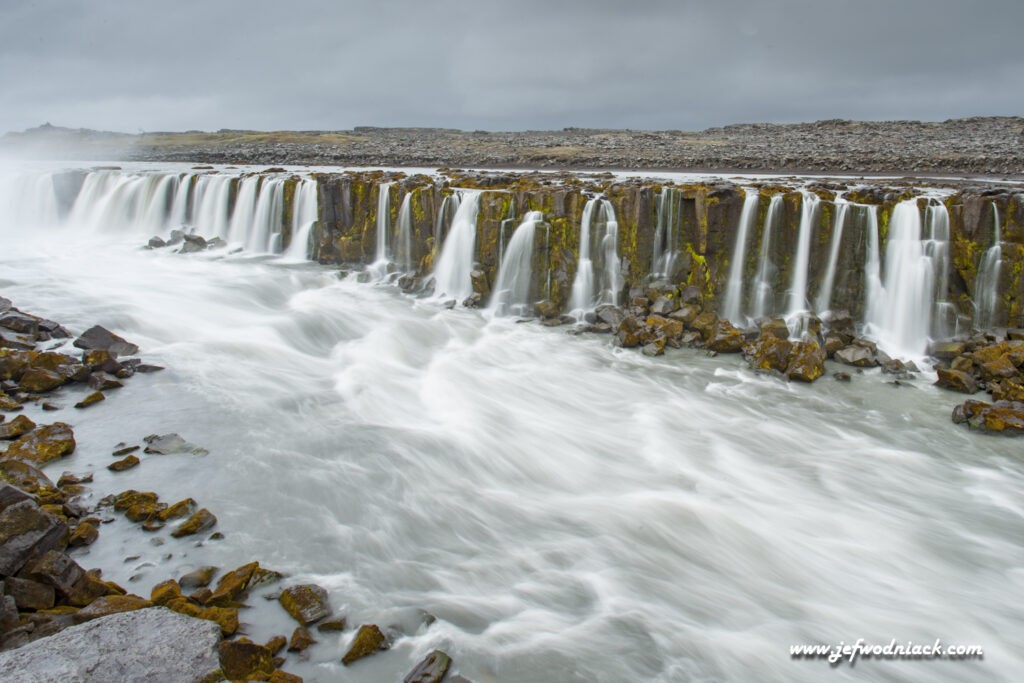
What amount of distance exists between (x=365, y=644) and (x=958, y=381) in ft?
37.5

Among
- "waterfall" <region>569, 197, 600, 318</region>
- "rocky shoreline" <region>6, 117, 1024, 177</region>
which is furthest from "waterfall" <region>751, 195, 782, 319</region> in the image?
"rocky shoreline" <region>6, 117, 1024, 177</region>

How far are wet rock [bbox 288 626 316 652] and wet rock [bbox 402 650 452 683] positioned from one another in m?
0.88

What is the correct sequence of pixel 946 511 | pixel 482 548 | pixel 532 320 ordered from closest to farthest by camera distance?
pixel 482 548, pixel 946 511, pixel 532 320

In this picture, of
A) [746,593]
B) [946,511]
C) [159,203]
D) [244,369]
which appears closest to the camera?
[746,593]

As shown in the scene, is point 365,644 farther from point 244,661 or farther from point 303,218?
point 303,218

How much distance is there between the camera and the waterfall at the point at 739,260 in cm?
1500

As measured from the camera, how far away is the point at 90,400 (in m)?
9.23

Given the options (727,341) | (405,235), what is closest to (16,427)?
(727,341)

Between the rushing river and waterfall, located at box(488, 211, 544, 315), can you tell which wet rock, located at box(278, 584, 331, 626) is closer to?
the rushing river

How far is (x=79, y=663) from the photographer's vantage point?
12.9ft

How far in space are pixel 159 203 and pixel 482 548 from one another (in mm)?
23244

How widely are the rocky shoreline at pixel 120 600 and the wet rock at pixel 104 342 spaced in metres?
2.66

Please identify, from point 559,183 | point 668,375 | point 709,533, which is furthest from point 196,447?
point 559,183

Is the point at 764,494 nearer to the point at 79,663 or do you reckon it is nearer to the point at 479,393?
the point at 479,393
